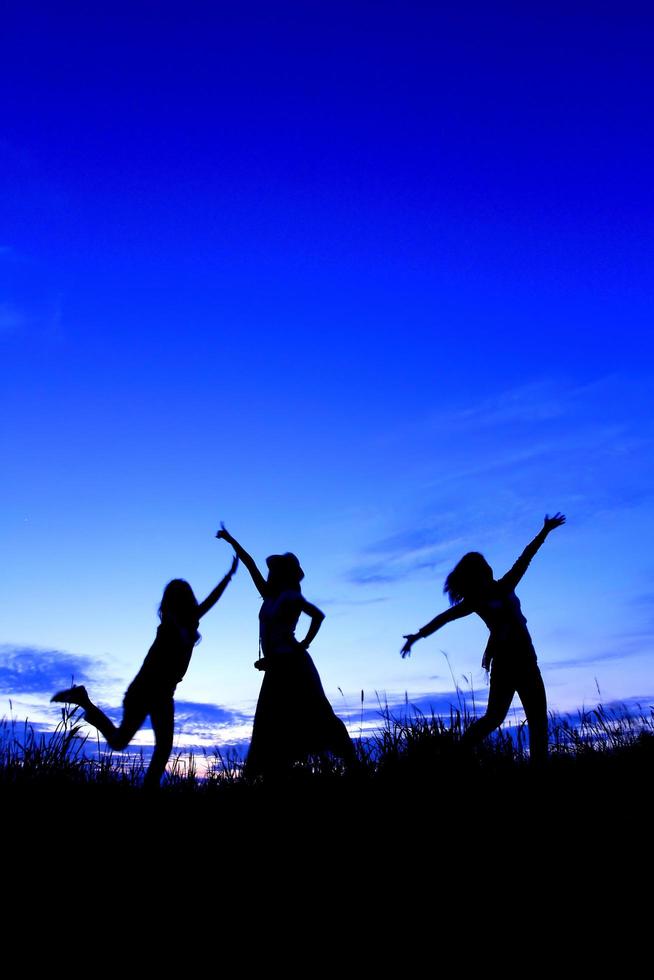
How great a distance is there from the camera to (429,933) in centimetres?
381

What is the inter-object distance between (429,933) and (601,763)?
410 centimetres

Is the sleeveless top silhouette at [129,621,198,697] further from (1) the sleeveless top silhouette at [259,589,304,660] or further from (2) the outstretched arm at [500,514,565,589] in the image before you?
(2) the outstretched arm at [500,514,565,589]

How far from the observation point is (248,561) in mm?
8977

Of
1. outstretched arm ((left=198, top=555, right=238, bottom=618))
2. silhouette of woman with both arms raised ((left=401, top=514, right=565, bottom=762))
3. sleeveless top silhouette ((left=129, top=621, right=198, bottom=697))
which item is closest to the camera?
silhouette of woman with both arms raised ((left=401, top=514, right=565, bottom=762))

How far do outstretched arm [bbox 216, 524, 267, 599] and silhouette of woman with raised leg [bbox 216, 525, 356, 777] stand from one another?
18.7 inches

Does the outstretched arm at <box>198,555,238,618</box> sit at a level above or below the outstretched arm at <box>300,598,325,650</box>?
above

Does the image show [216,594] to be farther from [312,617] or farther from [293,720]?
[293,720]

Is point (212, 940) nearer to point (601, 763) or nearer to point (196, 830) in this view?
point (196, 830)

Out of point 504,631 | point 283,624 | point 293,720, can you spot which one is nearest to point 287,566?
point 283,624

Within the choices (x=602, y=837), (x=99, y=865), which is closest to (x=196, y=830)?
(x=99, y=865)

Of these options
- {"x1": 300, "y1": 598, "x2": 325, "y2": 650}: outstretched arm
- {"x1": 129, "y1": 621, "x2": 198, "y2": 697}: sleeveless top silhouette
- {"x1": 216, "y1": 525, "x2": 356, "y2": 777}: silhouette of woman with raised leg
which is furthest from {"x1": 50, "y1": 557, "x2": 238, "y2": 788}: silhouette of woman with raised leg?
{"x1": 300, "y1": 598, "x2": 325, "y2": 650}: outstretched arm

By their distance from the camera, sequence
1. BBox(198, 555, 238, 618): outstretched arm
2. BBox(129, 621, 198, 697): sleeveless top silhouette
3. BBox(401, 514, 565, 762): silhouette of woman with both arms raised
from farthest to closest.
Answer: BBox(198, 555, 238, 618): outstretched arm
BBox(129, 621, 198, 697): sleeveless top silhouette
BBox(401, 514, 565, 762): silhouette of woman with both arms raised

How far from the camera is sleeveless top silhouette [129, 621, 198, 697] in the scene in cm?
807

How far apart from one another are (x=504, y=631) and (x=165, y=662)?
10.9 ft
